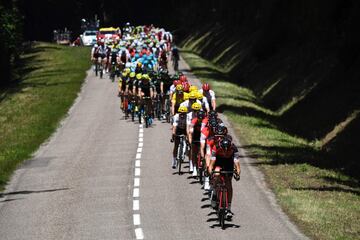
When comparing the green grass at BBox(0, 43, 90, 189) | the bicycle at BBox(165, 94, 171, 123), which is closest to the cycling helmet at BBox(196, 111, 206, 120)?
the green grass at BBox(0, 43, 90, 189)

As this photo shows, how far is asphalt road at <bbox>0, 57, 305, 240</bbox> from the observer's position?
2073 centimetres

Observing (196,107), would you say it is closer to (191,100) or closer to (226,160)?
(191,100)

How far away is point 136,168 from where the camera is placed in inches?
1185

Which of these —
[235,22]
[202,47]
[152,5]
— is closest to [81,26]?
[152,5]

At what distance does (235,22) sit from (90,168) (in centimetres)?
6379

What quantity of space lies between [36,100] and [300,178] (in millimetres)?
29572

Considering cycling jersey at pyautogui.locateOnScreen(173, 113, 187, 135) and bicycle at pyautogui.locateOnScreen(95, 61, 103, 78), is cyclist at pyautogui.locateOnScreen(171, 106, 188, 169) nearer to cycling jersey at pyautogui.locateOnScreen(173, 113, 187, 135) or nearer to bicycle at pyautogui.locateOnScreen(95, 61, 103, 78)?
cycling jersey at pyautogui.locateOnScreen(173, 113, 187, 135)

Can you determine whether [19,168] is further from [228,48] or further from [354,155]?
[228,48]

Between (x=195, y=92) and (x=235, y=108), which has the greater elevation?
(x=195, y=92)

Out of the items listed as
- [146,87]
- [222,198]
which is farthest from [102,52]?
[222,198]

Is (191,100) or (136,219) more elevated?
(191,100)

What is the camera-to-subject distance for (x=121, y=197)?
82.5 feet

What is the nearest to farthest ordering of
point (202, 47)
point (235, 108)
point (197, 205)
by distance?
point (197, 205) < point (235, 108) < point (202, 47)

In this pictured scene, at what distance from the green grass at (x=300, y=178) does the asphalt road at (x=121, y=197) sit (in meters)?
0.50
